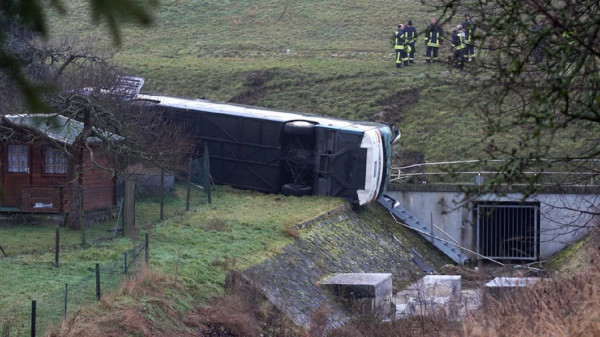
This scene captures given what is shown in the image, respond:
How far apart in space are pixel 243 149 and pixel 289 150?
151 centimetres

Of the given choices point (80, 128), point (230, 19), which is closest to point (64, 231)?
point (80, 128)

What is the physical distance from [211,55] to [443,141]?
69.9ft

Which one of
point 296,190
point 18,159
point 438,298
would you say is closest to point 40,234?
point 18,159

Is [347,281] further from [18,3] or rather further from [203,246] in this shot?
[18,3]

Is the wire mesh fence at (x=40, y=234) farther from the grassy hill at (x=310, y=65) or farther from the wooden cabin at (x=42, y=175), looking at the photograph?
the grassy hill at (x=310, y=65)

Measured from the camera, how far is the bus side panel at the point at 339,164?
2580cm

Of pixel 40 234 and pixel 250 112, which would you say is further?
pixel 250 112

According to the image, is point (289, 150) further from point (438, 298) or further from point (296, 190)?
point (438, 298)

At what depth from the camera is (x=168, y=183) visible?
83.0ft

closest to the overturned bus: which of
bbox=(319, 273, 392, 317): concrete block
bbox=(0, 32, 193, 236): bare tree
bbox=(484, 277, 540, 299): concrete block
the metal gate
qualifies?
bbox=(0, 32, 193, 236): bare tree

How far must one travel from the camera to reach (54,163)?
20.8 metres

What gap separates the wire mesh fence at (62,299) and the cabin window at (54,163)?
5074 mm

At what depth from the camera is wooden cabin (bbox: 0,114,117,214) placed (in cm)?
1995

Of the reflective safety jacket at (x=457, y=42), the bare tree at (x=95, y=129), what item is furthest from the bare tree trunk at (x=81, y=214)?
the reflective safety jacket at (x=457, y=42)
